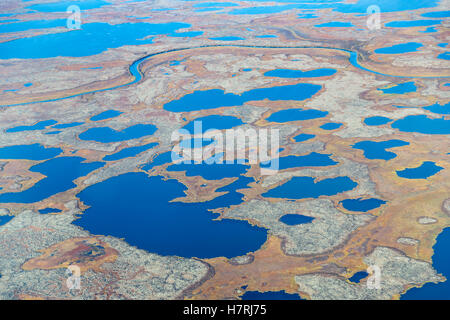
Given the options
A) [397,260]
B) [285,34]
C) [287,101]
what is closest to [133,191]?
[397,260]

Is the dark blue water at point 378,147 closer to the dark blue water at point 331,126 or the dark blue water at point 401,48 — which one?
the dark blue water at point 331,126

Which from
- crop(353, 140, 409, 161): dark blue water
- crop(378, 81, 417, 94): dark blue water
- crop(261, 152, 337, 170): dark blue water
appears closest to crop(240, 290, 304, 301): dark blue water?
crop(261, 152, 337, 170): dark blue water

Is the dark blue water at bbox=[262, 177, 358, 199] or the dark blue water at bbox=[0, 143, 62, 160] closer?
the dark blue water at bbox=[262, 177, 358, 199]

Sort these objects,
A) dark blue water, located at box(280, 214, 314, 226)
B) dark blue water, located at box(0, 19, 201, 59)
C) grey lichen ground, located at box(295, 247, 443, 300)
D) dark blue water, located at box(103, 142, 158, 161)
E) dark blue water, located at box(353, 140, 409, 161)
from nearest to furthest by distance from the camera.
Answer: grey lichen ground, located at box(295, 247, 443, 300), dark blue water, located at box(280, 214, 314, 226), dark blue water, located at box(353, 140, 409, 161), dark blue water, located at box(103, 142, 158, 161), dark blue water, located at box(0, 19, 201, 59)

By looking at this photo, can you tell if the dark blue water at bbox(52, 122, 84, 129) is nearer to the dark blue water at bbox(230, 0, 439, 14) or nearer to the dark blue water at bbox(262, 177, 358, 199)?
the dark blue water at bbox(262, 177, 358, 199)

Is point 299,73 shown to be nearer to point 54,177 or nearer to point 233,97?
point 233,97
